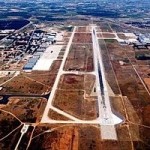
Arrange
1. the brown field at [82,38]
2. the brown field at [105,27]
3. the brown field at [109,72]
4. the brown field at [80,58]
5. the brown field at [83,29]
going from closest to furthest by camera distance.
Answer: the brown field at [109,72]
the brown field at [80,58]
the brown field at [82,38]
the brown field at [105,27]
the brown field at [83,29]

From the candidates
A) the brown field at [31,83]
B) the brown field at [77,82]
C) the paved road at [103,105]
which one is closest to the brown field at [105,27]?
the paved road at [103,105]

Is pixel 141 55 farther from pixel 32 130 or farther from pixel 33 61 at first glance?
pixel 32 130

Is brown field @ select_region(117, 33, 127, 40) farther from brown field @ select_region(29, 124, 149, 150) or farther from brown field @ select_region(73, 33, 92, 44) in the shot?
brown field @ select_region(29, 124, 149, 150)

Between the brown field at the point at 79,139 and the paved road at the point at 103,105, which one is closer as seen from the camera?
the brown field at the point at 79,139

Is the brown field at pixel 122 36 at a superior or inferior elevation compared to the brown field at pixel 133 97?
inferior

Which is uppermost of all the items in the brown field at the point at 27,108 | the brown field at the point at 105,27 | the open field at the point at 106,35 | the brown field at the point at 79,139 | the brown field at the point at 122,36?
the brown field at the point at 79,139

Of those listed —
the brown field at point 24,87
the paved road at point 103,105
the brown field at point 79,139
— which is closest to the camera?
the brown field at point 79,139

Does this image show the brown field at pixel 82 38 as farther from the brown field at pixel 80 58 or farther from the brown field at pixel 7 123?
the brown field at pixel 7 123

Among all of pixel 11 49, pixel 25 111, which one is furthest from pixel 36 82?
pixel 11 49
